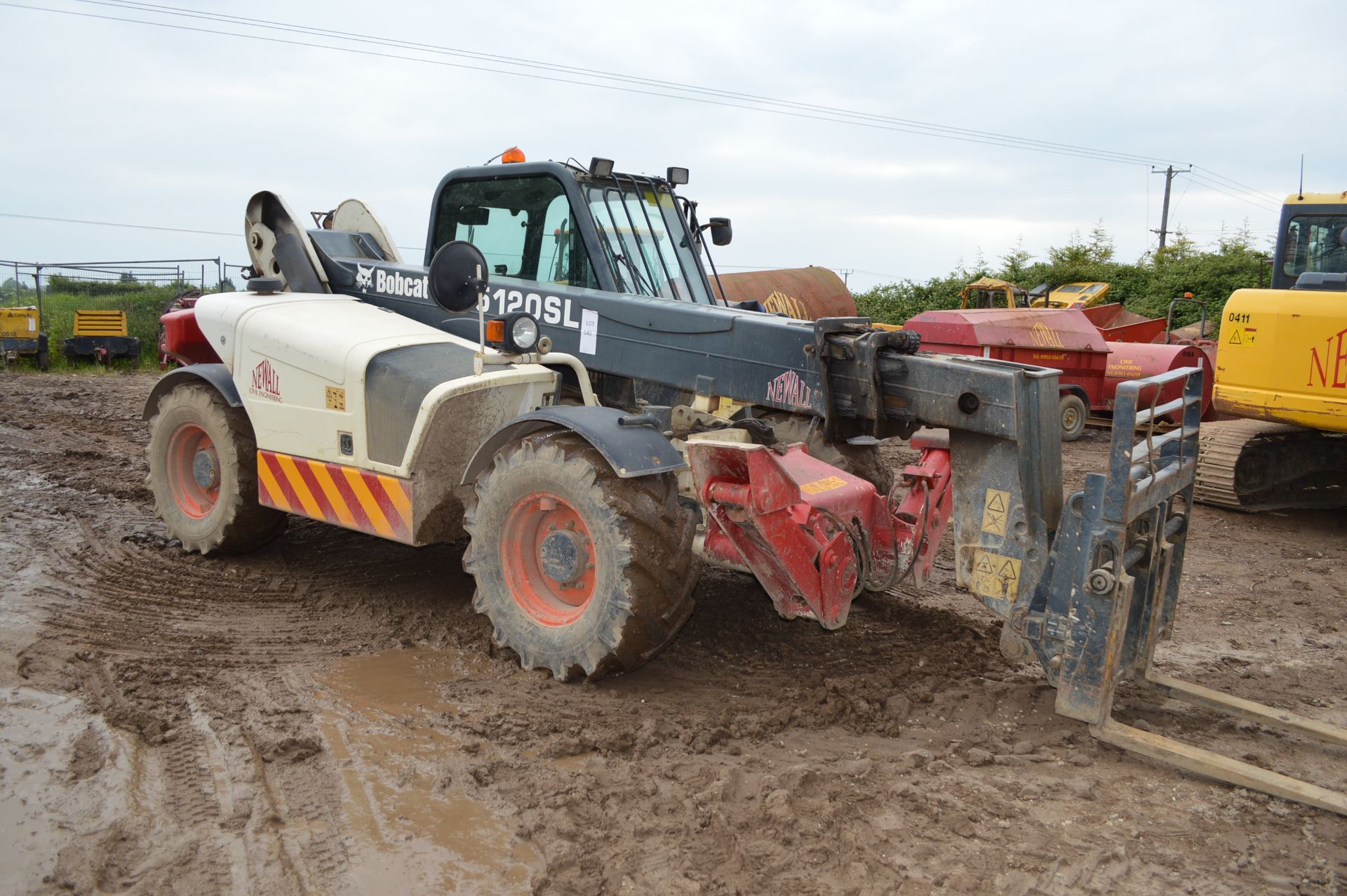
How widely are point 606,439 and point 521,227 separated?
7.38 ft

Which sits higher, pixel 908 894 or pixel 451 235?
pixel 451 235

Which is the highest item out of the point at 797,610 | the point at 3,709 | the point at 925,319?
the point at 925,319

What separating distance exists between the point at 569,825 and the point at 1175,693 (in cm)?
271

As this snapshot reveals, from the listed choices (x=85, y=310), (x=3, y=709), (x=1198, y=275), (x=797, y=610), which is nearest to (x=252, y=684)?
(x=3, y=709)

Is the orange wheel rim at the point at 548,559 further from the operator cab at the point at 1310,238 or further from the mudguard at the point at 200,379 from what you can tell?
the operator cab at the point at 1310,238

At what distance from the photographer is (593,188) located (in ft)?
19.8

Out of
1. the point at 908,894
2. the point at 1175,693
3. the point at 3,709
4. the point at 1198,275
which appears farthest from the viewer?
the point at 1198,275

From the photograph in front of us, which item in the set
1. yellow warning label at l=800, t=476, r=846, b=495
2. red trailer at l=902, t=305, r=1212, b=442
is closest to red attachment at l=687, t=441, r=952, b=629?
yellow warning label at l=800, t=476, r=846, b=495

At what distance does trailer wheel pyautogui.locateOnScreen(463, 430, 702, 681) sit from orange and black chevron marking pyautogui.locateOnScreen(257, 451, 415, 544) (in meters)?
0.45

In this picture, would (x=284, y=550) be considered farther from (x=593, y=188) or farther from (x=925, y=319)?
(x=925, y=319)

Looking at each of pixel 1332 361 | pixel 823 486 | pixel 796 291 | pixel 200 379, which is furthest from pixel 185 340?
pixel 796 291

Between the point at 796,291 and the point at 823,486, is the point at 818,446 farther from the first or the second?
the point at 796,291

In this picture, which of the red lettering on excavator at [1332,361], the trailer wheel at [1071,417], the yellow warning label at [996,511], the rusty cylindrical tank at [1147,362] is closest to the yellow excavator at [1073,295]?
the rusty cylindrical tank at [1147,362]

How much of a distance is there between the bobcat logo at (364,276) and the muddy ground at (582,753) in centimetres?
177
